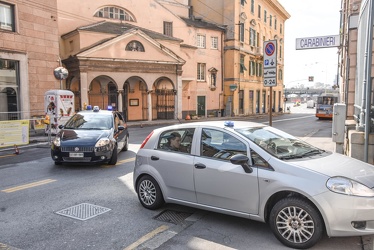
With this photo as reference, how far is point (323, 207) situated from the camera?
3.93 metres

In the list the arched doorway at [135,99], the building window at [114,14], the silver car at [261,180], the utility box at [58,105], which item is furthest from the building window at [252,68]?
the silver car at [261,180]

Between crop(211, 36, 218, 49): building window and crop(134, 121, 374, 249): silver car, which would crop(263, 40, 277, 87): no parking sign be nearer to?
crop(134, 121, 374, 249): silver car

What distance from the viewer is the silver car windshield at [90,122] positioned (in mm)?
10094

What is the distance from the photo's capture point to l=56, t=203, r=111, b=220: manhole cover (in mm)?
5430

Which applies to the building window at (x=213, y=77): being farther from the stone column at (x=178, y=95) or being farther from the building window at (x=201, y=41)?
the stone column at (x=178, y=95)

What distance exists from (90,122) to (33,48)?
461 inches

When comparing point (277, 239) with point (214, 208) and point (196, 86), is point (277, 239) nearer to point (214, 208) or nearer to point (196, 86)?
point (214, 208)

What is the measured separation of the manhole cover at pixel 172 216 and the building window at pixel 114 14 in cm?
2609

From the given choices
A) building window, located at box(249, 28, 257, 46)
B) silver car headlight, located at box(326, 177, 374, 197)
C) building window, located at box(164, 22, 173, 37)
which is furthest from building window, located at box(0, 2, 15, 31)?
building window, located at box(249, 28, 257, 46)

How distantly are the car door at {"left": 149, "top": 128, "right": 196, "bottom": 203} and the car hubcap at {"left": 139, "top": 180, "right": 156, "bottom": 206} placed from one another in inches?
11.1

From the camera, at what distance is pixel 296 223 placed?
4.13 metres

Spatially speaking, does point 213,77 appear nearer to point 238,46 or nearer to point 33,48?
point 238,46

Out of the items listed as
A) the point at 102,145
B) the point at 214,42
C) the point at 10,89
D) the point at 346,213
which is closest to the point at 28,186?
the point at 102,145

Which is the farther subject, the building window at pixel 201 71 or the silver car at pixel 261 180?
the building window at pixel 201 71
